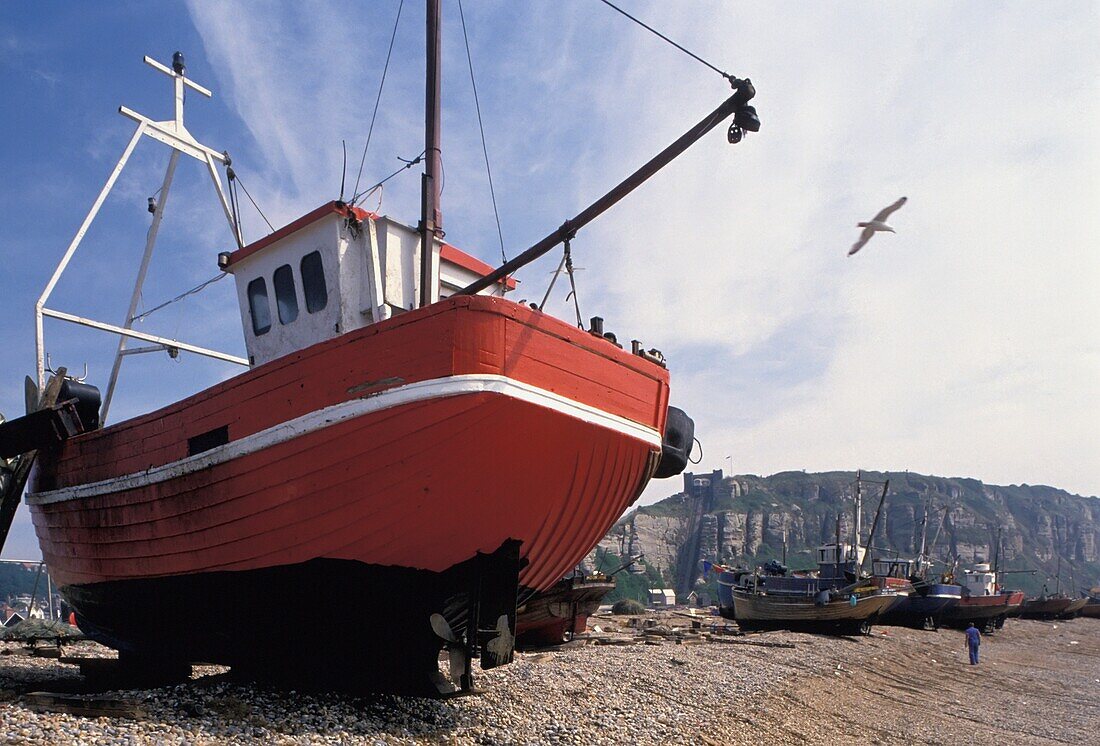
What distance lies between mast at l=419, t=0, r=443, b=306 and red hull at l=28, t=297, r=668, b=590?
5.02 feet

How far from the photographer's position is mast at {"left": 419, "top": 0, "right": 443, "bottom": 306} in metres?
7.97

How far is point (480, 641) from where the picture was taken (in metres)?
7.18

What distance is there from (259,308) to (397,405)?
4018mm

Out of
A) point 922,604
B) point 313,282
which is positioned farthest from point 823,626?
point 313,282

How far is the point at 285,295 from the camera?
8.86 meters

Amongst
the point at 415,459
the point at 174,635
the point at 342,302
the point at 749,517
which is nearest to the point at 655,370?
the point at 415,459

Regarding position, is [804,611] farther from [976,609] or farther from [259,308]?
[259,308]

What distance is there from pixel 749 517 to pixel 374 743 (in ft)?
498

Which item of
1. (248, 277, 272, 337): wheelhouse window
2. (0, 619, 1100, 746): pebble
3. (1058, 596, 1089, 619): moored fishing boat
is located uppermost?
(248, 277, 272, 337): wheelhouse window

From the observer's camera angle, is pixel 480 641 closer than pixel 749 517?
Yes

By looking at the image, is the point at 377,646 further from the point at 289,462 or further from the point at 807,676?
the point at 807,676

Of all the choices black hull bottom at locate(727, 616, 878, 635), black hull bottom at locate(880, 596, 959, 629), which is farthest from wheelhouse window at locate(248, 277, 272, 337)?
black hull bottom at locate(880, 596, 959, 629)

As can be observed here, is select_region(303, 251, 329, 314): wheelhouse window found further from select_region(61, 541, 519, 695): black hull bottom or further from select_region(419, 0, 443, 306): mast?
select_region(61, 541, 519, 695): black hull bottom

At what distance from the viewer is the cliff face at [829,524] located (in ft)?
466
